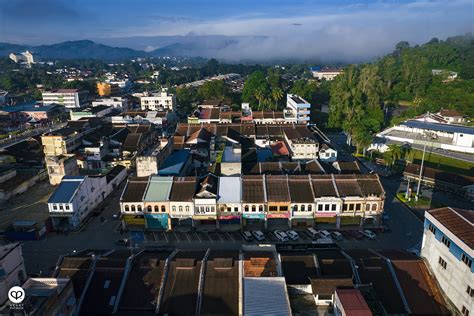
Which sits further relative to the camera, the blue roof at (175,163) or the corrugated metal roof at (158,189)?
the blue roof at (175,163)

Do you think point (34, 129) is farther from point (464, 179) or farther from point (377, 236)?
point (464, 179)

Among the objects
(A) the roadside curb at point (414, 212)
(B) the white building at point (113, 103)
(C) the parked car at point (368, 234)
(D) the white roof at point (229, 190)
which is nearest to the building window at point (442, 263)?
(C) the parked car at point (368, 234)

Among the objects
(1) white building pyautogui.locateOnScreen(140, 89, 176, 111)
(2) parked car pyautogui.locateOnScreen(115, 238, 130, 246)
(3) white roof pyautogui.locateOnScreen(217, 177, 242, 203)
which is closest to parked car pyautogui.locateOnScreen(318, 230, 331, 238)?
(3) white roof pyautogui.locateOnScreen(217, 177, 242, 203)

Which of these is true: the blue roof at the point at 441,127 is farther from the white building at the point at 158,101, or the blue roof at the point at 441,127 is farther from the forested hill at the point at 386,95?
the white building at the point at 158,101

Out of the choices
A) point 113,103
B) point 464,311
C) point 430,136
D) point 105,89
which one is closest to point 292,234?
point 464,311

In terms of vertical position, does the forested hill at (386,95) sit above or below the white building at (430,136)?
above

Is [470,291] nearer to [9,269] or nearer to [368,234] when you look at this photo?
[368,234]

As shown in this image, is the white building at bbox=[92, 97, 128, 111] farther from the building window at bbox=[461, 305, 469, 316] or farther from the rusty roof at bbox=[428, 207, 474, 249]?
the building window at bbox=[461, 305, 469, 316]
